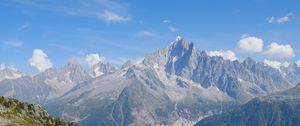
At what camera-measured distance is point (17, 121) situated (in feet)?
617

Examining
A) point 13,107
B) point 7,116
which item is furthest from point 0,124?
point 13,107

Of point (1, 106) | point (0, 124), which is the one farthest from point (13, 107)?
point (0, 124)

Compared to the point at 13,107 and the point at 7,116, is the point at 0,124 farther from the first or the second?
the point at 13,107

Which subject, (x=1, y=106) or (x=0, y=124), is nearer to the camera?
(x=0, y=124)

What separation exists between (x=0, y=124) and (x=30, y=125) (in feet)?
55.6

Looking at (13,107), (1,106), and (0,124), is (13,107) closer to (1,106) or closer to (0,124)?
(1,106)

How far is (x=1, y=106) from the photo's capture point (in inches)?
7603

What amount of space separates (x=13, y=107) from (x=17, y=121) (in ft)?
43.7

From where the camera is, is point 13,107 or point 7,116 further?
point 13,107

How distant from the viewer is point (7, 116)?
7372 inches

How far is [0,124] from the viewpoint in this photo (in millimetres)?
Answer: 176500

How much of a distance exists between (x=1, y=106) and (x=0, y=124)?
18116 mm

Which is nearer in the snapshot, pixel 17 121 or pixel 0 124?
pixel 0 124

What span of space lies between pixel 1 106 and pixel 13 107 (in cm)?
726
